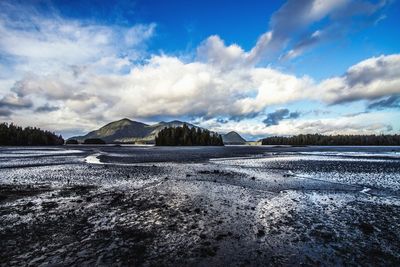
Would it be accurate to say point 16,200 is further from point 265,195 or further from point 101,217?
point 265,195

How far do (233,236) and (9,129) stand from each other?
234 metres

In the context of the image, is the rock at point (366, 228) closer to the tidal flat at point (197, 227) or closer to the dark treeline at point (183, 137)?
the tidal flat at point (197, 227)

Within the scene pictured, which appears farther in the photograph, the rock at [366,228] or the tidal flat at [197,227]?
the rock at [366,228]

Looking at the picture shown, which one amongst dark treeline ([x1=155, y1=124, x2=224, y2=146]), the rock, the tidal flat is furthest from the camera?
dark treeline ([x1=155, y1=124, x2=224, y2=146])

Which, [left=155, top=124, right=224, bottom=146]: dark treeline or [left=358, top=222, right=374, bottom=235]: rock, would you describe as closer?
[left=358, top=222, right=374, bottom=235]: rock

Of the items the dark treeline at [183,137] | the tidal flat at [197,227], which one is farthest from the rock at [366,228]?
the dark treeline at [183,137]

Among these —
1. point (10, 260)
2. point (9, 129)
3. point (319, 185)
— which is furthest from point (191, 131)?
point (10, 260)

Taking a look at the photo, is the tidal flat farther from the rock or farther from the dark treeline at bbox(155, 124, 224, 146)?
the dark treeline at bbox(155, 124, 224, 146)

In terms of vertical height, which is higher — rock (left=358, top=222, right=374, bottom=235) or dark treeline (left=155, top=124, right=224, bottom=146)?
dark treeline (left=155, top=124, right=224, bottom=146)

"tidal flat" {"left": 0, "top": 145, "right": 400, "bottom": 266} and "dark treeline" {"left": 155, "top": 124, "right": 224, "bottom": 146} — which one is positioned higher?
"dark treeline" {"left": 155, "top": 124, "right": 224, "bottom": 146}

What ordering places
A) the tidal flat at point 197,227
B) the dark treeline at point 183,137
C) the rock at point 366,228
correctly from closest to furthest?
the tidal flat at point 197,227 → the rock at point 366,228 → the dark treeline at point 183,137

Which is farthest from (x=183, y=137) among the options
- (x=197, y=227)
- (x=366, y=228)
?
(x=366, y=228)

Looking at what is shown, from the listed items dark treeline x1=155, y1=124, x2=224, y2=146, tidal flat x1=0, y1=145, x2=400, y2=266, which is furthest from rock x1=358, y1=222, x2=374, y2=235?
dark treeline x1=155, y1=124, x2=224, y2=146

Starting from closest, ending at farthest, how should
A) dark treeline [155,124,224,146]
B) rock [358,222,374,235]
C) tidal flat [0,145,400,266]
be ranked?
tidal flat [0,145,400,266] < rock [358,222,374,235] < dark treeline [155,124,224,146]
